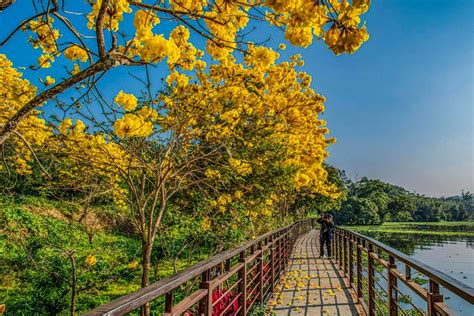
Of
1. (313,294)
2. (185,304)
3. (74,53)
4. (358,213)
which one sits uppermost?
(74,53)

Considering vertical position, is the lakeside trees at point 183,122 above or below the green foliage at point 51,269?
above

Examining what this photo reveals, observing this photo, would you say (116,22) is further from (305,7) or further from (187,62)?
(305,7)

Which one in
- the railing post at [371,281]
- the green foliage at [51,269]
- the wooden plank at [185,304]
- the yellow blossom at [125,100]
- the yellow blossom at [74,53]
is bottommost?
the green foliage at [51,269]

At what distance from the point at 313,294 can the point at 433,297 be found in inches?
169

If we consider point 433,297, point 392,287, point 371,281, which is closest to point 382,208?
point 371,281

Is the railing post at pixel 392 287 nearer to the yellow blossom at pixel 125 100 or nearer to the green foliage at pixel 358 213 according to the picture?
the yellow blossom at pixel 125 100

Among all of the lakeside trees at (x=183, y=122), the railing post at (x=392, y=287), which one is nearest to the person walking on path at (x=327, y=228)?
the lakeside trees at (x=183, y=122)

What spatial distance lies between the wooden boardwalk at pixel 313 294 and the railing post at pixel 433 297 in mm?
3028

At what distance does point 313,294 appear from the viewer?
6.00m

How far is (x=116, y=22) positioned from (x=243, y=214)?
5457mm

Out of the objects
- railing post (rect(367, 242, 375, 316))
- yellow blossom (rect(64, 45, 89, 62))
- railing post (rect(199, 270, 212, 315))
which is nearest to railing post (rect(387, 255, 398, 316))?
railing post (rect(367, 242, 375, 316))

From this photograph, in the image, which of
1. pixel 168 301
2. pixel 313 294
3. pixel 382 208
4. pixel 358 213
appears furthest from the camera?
pixel 382 208

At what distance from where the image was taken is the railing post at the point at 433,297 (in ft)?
6.46

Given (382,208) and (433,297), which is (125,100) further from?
(382,208)
